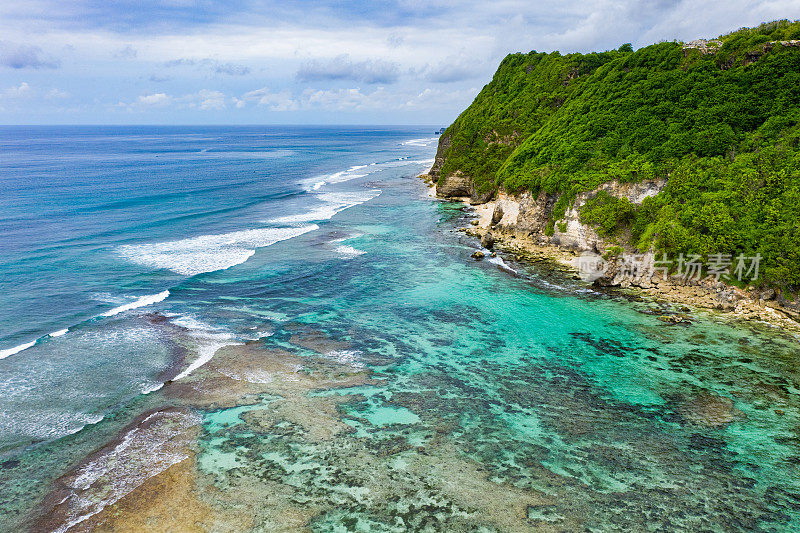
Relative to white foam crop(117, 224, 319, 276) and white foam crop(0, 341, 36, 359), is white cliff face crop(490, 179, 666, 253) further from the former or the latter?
white foam crop(0, 341, 36, 359)

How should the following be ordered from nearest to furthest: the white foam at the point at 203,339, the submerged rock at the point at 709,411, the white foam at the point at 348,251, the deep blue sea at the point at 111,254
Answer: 1. the submerged rock at the point at 709,411
2. the deep blue sea at the point at 111,254
3. the white foam at the point at 203,339
4. the white foam at the point at 348,251

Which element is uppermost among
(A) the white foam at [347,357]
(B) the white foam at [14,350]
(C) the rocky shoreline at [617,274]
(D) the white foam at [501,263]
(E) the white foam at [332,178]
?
(E) the white foam at [332,178]

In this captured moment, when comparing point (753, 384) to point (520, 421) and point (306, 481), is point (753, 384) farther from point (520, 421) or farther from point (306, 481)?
point (306, 481)

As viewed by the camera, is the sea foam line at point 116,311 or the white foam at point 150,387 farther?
the sea foam line at point 116,311

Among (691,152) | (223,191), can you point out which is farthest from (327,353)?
(223,191)

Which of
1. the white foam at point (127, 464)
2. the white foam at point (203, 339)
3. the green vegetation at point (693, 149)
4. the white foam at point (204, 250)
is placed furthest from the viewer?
the white foam at point (204, 250)

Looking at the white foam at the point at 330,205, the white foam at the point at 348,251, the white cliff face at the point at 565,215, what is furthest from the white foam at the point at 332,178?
the white cliff face at the point at 565,215

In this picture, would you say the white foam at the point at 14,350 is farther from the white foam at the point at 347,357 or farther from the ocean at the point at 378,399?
the white foam at the point at 347,357

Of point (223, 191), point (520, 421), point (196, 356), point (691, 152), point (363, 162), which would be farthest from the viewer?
point (363, 162)
